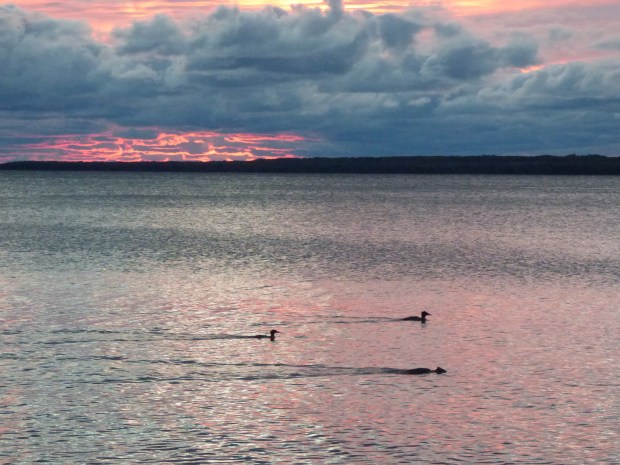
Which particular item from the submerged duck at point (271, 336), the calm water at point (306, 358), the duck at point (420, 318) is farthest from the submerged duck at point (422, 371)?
the duck at point (420, 318)

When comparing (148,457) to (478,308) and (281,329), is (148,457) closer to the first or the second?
Answer: (281,329)

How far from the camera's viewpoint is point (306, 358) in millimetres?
29344

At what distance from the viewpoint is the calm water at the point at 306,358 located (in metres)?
20.9

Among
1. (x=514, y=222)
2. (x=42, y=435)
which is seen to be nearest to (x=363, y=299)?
(x=42, y=435)

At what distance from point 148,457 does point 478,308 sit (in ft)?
75.6

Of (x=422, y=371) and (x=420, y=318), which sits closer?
(x=422, y=371)

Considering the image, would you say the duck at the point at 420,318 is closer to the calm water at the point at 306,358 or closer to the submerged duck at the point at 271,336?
the calm water at the point at 306,358

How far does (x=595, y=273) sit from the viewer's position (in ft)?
175

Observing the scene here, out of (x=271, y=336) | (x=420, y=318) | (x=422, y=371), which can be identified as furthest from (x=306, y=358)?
(x=420, y=318)

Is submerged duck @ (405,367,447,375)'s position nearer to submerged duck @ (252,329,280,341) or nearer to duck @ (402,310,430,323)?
submerged duck @ (252,329,280,341)

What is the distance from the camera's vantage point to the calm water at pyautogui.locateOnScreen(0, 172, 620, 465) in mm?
20875

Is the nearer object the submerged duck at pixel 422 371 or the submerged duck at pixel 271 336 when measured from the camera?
the submerged duck at pixel 422 371

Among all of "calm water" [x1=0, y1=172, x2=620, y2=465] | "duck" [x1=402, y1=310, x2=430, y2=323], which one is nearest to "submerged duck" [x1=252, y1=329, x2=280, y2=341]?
"calm water" [x1=0, y1=172, x2=620, y2=465]

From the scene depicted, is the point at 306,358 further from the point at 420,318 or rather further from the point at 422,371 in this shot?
the point at 420,318
